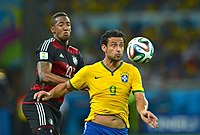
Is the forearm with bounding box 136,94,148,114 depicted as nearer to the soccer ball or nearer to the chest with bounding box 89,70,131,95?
the chest with bounding box 89,70,131,95

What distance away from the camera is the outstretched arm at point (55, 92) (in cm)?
846

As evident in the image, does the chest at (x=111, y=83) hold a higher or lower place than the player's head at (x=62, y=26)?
lower

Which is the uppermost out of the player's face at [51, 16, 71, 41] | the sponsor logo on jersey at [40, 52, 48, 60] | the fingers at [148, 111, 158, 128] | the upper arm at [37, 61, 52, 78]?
the player's face at [51, 16, 71, 41]

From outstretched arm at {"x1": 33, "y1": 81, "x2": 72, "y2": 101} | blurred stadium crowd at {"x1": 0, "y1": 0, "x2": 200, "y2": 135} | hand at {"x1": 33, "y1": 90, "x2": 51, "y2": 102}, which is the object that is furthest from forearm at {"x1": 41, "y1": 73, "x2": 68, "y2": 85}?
blurred stadium crowd at {"x1": 0, "y1": 0, "x2": 200, "y2": 135}

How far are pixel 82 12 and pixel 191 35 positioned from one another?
4296 millimetres

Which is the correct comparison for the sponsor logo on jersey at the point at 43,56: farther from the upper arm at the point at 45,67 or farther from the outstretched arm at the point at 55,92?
the outstretched arm at the point at 55,92

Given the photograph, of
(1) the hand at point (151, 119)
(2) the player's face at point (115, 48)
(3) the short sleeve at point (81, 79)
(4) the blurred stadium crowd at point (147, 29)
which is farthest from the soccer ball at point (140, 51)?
(4) the blurred stadium crowd at point (147, 29)

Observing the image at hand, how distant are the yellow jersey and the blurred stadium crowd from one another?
11.2m

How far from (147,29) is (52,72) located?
48.7 feet

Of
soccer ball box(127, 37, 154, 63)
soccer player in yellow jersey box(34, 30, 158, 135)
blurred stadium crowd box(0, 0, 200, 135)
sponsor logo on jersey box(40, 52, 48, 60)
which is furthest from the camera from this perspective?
blurred stadium crowd box(0, 0, 200, 135)

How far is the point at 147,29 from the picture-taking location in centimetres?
2372

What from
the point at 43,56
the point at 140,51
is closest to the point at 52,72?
the point at 43,56

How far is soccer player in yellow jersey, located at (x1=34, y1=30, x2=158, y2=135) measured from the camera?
27.2 ft

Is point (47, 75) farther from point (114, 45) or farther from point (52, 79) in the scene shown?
point (114, 45)
